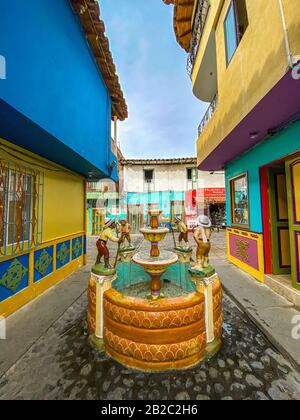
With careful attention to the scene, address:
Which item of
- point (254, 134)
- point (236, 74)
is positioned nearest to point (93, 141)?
point (236, 74)

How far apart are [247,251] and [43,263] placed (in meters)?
5.55

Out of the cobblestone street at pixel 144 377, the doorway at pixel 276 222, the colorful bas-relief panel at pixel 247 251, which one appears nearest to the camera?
the cobblestone street at pixel 144 377

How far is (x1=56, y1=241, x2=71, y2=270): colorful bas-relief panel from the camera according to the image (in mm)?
4922

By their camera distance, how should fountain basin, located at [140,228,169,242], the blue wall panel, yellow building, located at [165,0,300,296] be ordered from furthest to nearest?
fountain basin, located at [140,228,169,242], yellow building, located at [165,0,300,296], the blue wall panel

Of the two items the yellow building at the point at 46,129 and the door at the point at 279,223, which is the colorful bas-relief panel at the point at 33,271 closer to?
the yellow building at the point at 46,129

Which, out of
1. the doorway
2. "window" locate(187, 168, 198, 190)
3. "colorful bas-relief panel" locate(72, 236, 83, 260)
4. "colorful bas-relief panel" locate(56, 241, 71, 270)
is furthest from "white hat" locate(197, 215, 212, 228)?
"window" locate(187, 168, 198, 190)

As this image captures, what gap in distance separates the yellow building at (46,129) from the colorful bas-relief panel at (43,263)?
2cm

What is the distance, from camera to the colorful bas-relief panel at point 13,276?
319 cm

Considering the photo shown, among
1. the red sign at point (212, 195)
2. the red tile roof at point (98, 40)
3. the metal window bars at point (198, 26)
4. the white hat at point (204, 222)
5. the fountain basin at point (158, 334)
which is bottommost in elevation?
the fountain basin at point (158, 334)

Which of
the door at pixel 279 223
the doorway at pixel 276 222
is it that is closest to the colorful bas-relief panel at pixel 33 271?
the doorway at pixel 276 222

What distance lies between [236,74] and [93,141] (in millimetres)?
3508

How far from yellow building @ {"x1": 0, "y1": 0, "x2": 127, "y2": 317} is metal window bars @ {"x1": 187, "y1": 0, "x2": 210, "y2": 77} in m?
2.86

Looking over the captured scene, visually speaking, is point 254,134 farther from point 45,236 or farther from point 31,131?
point 45,236

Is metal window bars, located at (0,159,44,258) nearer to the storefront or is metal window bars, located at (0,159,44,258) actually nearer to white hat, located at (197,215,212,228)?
white hat, located at (197,215,212,228)
